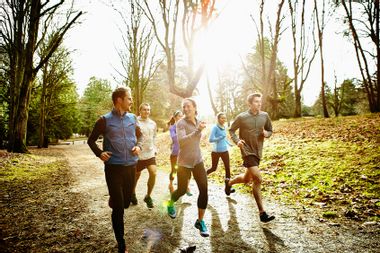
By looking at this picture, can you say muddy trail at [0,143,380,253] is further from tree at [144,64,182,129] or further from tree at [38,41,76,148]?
tree at [144,64,182,129]

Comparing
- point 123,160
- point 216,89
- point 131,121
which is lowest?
point 123,160

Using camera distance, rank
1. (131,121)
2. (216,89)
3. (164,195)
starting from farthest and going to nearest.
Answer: (216,89) < (164,195) < (131,121)

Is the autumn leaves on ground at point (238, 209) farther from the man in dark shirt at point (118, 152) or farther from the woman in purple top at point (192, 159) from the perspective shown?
the man in dark shirt at point (118, 152)

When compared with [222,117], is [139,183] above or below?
below

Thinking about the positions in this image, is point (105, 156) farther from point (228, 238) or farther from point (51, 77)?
point (51, 77)

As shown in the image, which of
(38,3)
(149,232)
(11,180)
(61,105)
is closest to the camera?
(149,232)

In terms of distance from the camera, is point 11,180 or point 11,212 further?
point 11,180

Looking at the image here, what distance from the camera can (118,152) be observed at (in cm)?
351

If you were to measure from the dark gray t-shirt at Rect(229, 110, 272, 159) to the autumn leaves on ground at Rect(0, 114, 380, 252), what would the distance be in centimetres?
131

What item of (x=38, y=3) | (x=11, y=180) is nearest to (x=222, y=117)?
(x=11, y=180)

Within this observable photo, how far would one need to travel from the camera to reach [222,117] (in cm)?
698

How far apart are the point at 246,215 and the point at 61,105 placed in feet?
97.7

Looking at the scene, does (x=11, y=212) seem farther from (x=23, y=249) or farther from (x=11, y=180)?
(x=11, y=180)

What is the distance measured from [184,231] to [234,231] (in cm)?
83
